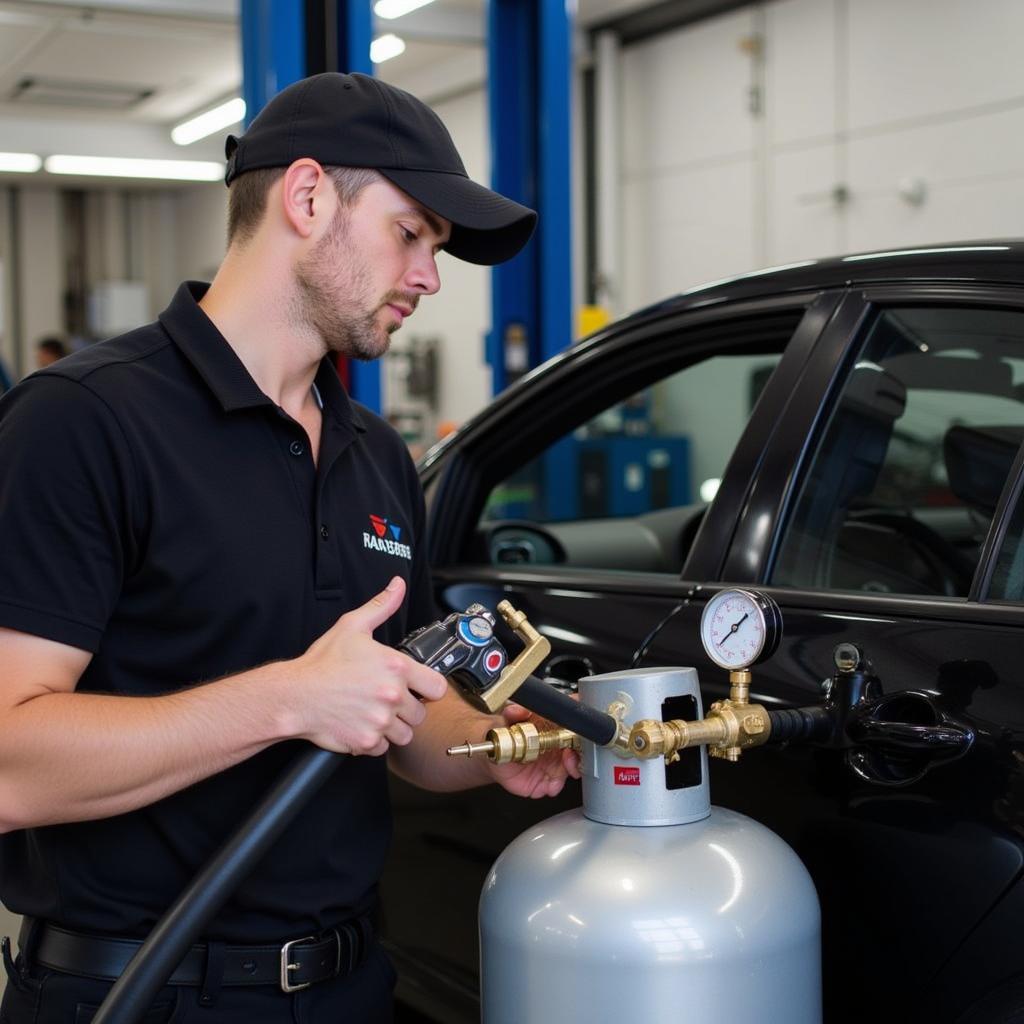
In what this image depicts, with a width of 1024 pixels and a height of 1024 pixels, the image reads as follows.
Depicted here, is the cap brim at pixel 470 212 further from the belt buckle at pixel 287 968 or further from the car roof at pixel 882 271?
the belt buckle at pixel 287 968

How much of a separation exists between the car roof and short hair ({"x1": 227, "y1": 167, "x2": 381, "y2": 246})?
70 centimetres

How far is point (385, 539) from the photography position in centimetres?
177

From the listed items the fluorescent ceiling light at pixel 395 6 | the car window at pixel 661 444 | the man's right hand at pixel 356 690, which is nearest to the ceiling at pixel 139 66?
the fluorescent ceiling light at pixel 395 6

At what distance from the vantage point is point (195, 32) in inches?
436

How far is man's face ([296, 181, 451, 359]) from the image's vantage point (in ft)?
5.32

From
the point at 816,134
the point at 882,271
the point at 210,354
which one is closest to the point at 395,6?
the point at 816,134

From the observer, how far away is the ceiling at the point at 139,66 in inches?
413

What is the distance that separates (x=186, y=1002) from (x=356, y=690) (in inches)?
18.3

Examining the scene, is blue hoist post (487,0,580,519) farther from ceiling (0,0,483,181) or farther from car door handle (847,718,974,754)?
car door handle (847,718,974,754)

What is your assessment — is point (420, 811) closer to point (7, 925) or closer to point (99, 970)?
point (99, 970)

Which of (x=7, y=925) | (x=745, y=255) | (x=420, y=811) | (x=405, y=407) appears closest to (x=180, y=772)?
(x=420, y=811)

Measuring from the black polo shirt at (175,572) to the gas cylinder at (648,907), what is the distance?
27 centimetres

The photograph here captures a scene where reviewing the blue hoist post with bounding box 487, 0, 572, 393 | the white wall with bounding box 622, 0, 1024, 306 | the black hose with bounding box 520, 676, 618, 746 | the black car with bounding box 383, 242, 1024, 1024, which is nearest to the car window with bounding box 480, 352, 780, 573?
the white wall with bounding box 622, 0, 1024, 306

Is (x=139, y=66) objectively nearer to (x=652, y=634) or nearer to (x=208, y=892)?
(x=652, y=634)
